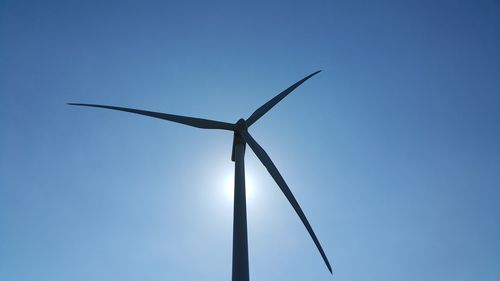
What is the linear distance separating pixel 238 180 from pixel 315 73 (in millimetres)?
16526

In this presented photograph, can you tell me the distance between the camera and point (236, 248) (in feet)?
48.7

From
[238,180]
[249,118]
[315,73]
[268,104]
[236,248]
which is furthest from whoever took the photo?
[315,73]

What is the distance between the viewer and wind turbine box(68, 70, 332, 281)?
14614 mm

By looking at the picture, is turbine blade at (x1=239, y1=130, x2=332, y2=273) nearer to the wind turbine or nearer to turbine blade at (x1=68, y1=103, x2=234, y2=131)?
the wind turbine

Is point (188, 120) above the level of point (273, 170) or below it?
above

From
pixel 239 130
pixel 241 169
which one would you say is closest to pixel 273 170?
pixel 241 169

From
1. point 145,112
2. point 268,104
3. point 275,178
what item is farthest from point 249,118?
point 145,112

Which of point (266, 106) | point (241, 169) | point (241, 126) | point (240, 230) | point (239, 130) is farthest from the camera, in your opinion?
point (266, 106)

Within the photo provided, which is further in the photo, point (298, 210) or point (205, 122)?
point (205, 122)

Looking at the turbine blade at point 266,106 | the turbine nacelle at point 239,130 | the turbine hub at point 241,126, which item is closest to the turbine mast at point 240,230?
the turbine nacelle at point 239,130

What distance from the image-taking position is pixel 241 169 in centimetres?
1900

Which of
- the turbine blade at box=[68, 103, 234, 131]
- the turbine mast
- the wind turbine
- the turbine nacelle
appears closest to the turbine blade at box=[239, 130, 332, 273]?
the wind turbine

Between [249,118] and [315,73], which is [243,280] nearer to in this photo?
[249,118]

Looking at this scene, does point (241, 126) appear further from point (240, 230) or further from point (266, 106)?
point (240, 230)
